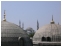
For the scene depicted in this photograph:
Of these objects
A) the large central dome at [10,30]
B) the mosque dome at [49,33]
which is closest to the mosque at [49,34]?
the mosque dome at [49,33]

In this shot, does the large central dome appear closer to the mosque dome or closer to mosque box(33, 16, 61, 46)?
mosque box(33, 16, 61, 46)

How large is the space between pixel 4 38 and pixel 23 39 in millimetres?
1493

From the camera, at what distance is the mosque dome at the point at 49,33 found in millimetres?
25973

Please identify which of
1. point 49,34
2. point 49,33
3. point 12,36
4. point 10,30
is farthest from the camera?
point 49,33

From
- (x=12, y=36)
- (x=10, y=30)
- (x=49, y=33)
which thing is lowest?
(x=49, y=33)

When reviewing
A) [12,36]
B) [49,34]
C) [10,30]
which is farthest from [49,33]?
[12,36]

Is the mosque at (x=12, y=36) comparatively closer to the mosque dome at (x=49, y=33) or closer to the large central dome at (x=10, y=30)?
the large central dome at (x=10, y=30)

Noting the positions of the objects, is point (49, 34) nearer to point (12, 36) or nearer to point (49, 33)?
point (49, 33)

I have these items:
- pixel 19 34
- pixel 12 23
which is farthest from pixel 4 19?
pixel 19 34

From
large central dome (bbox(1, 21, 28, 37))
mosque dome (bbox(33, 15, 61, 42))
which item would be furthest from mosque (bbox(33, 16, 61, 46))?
large central dome (bbox(1, 21, 28, 37))

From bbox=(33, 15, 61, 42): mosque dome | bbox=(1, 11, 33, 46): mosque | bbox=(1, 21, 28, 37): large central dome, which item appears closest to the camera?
bbox=(1, 11, 33, 46): mosque

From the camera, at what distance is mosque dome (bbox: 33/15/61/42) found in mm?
25973

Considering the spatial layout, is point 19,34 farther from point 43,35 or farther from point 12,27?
point 43,35

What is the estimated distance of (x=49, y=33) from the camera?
26891 millimetres
